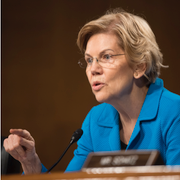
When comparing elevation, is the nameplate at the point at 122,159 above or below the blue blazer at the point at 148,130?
above

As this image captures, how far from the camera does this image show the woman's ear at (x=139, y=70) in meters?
1.30

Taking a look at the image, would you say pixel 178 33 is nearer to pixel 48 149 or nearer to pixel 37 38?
pixel 37 38

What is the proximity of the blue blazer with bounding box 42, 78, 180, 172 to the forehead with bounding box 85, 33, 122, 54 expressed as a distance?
0.96 ft

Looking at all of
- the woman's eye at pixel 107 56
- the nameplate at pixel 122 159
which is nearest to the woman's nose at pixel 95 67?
the woman's eye at pixel 107 56

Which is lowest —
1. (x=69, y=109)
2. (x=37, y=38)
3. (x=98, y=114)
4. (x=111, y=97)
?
(x=69, y=109)

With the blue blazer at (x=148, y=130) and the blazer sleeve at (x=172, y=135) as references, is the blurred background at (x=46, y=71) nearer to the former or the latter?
the blue blazer at (x=148, y=130)

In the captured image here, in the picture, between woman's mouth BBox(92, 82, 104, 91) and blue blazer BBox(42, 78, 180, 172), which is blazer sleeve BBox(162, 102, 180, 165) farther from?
woman's mouth BBox(92, 82, 104, 91)

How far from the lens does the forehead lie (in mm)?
1255

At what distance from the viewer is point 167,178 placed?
45cm

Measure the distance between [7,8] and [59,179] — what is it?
258 cm

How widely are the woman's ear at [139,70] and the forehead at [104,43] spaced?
0.14 metres

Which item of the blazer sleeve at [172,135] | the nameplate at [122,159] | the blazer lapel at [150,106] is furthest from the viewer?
the blazer lapel at [150,106]

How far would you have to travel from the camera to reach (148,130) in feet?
3.92

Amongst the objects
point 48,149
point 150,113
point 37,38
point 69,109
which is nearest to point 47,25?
point 37,38
